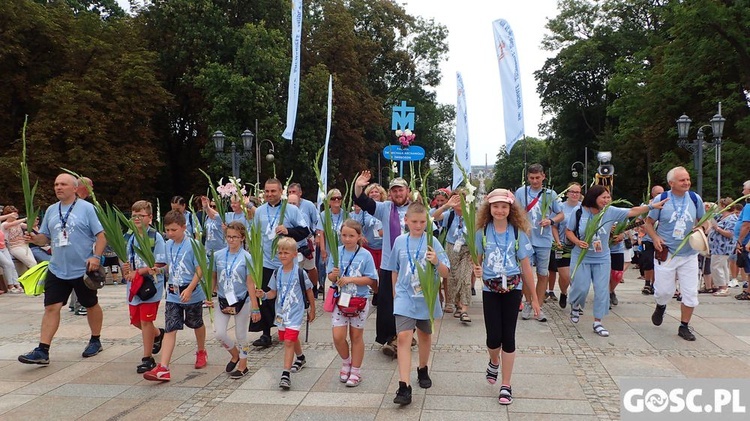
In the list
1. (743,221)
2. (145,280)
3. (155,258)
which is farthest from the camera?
(743,221)

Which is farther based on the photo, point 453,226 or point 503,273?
point 453,226

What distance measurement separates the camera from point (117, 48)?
86.2ft

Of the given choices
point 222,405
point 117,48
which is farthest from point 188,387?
point 117,48

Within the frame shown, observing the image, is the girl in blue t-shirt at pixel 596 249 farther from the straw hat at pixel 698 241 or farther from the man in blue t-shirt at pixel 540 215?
the straw hat at pixel 698 241

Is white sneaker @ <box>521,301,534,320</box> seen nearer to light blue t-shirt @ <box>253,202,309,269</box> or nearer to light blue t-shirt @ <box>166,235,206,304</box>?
light blue t-shirt @ <box>253,202,309,269</box>

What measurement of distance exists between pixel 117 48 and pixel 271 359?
24.4 m

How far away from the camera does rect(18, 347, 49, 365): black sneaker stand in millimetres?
5727

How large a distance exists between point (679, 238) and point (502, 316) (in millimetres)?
2991

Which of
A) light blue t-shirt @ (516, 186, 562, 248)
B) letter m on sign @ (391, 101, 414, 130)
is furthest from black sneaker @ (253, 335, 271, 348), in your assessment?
letter m on sign @ (391, 101, 414, 130)

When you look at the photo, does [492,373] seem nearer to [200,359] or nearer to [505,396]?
[505,396]

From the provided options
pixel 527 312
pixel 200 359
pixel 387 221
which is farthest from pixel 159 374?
pixel 527 312

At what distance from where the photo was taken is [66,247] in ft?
19.6

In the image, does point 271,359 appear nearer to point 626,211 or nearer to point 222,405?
point 222,405

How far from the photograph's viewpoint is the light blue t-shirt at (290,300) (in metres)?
5.09
